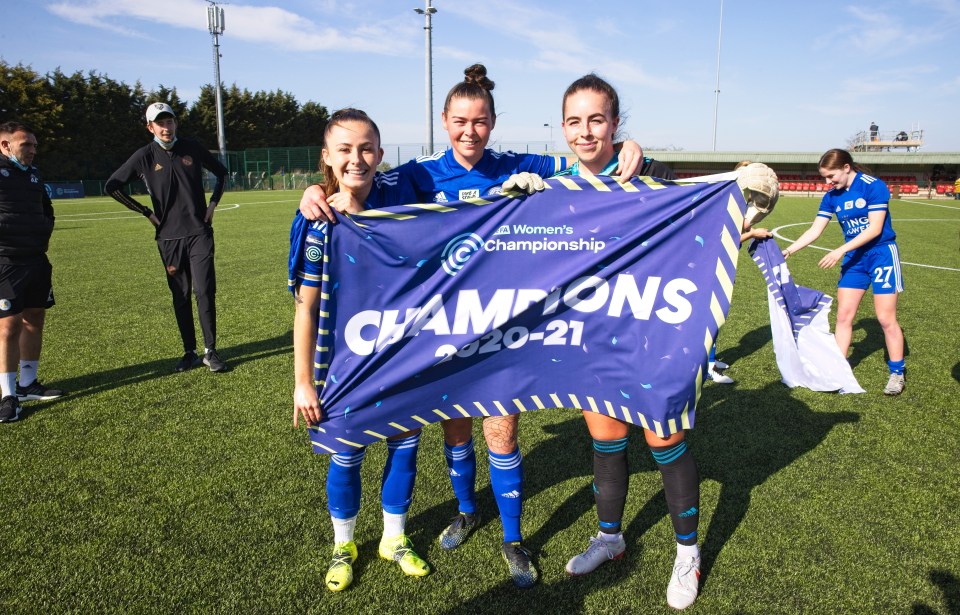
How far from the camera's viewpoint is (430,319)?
8.73 ft

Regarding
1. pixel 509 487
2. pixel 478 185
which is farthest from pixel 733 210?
pixel 509 487

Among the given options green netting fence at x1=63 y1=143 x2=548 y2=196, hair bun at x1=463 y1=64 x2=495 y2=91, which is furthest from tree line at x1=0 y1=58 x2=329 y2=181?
hair bun at x1=463 y1=64 x2=495 y2=91

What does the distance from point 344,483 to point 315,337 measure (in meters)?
0.73

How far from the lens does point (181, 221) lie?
19.3ft

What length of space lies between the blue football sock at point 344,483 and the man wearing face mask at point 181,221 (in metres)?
3.55

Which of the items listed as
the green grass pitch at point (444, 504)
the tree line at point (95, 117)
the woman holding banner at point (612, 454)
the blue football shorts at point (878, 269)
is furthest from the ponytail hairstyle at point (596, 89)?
the tree line at point (95, 117)

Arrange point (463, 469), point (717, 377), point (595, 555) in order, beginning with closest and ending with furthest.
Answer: point (595, 555)
point (463, 469)
point (717, 377)

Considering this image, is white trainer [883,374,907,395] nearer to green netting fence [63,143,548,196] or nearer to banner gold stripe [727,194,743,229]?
banner gold stripe [727,194,743,229]

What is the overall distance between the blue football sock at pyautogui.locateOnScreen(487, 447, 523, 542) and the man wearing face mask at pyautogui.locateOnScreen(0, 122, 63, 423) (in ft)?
13.7

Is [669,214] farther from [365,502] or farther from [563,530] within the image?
[365,502]

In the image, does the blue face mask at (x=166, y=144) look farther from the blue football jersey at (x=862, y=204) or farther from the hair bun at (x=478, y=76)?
the blue football jersey at (x=862, y=204)

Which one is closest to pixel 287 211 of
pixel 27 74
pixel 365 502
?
pixel 365 502

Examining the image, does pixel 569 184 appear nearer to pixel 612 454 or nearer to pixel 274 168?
pixel 612 454

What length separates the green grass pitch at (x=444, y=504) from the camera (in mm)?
2766
